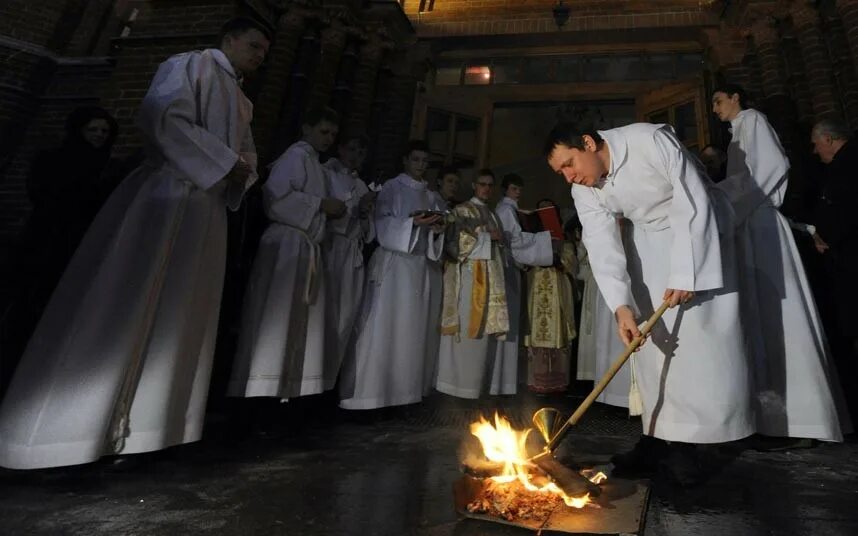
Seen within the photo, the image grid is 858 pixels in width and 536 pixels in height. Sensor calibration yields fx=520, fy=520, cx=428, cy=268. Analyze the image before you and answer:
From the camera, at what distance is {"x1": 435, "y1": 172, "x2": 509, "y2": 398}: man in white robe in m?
4.23

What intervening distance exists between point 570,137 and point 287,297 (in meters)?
1.93

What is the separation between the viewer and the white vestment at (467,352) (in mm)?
4219

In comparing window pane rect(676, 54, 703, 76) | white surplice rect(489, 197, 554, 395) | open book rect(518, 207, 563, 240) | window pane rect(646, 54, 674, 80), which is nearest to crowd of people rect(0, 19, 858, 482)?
white surplice rect(489, 197, 554, 395)

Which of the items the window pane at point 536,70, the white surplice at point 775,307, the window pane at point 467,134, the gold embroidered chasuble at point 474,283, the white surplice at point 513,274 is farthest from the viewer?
the window pane at point 536,70

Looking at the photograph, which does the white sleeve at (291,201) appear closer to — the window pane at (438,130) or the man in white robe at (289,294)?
the man in white robe at (289,294)

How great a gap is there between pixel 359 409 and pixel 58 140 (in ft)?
20.1

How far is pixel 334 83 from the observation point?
22.0 ft

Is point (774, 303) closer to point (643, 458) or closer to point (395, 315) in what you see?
point (643, 458)

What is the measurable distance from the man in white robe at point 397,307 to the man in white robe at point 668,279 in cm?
178

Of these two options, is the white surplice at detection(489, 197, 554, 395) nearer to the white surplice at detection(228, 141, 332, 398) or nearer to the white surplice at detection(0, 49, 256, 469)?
the white surplice at detection(228, 141, 332, 398)

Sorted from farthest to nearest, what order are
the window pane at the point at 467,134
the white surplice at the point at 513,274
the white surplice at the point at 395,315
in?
the window pane at the point at 467,134, the white surplice at the point at 513,274, the white surplice at the point at 395,315

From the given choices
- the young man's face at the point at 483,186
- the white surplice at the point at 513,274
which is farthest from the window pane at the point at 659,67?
the young man's face at the point at 483,186

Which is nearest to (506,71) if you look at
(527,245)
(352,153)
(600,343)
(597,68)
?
(597,68)

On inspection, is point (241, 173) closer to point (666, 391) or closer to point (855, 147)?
point (666, 391)
